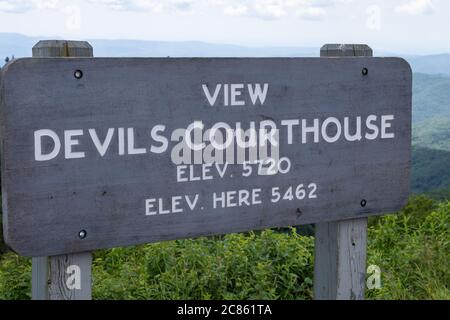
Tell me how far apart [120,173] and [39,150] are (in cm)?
32

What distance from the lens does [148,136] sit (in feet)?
8.20

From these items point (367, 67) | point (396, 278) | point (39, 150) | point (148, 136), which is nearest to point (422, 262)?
point (396, 278)

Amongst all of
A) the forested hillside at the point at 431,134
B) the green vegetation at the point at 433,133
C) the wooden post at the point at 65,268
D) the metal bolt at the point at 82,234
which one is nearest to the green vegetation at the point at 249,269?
the wooden post at the point at 65,268

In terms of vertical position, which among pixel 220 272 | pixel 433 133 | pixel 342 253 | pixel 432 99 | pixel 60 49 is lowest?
pixel 220 272

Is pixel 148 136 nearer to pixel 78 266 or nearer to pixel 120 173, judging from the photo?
pixel 120 173

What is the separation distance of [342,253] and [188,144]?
1.02 m

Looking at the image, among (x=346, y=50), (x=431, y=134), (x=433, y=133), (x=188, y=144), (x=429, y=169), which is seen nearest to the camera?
(x=188, y=144)

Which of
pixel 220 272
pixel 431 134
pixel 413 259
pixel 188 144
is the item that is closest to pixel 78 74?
pixel 188 144

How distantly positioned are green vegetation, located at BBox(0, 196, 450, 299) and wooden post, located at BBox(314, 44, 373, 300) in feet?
2.85

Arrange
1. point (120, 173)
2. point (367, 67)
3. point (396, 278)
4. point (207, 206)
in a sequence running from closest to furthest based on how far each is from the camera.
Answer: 1. point (120, 173)
2. point (207, 206)
3. point (367, 67)
4. point (396, 278)

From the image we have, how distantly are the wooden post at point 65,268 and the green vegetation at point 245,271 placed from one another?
1609 millimetres

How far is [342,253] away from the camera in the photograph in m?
3.10

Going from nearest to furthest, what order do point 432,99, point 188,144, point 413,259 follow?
point 188,144, point 413,259, point 432,99

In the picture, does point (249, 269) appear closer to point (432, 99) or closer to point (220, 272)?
point (220, 272)
